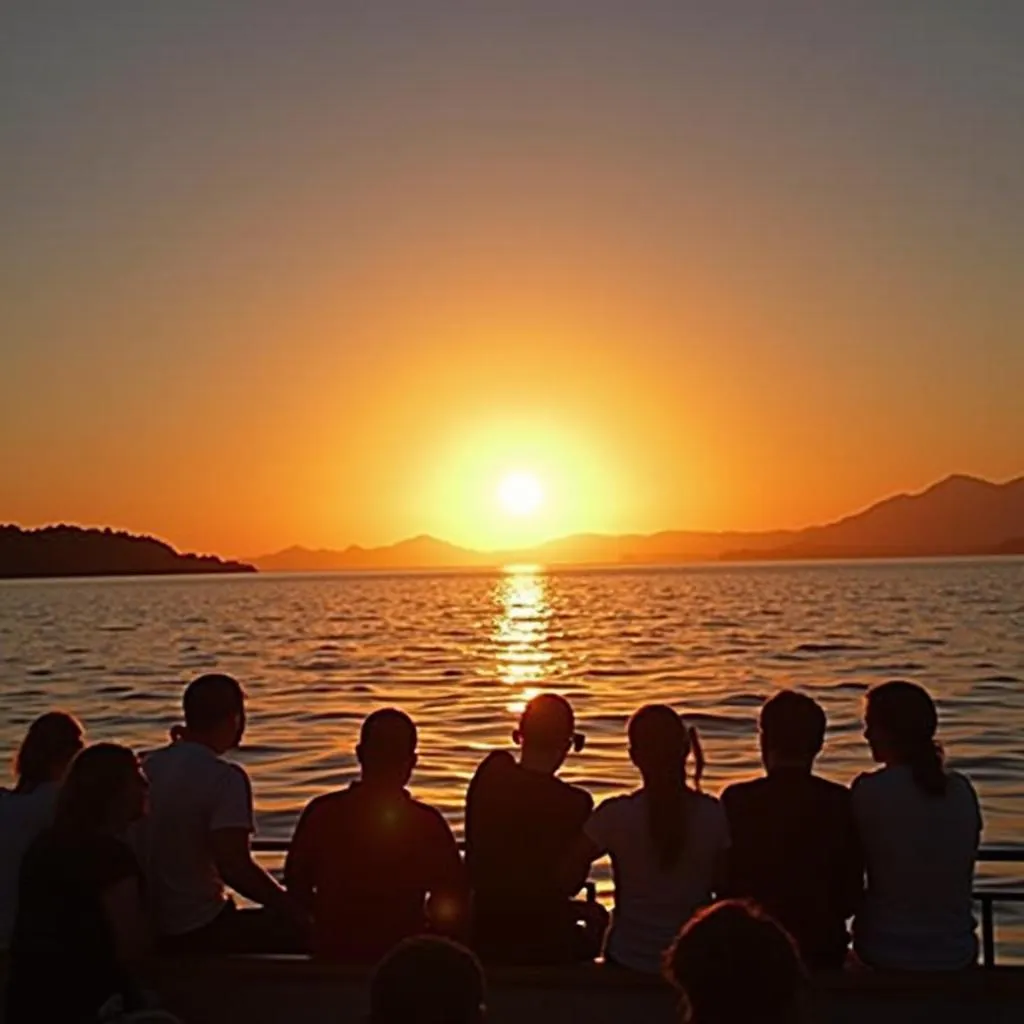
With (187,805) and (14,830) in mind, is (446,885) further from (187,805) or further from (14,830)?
(14,830)

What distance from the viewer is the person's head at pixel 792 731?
5.20 metres

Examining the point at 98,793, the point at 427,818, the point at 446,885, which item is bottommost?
the point at 446,885

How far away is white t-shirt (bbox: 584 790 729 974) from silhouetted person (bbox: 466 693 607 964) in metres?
0.24

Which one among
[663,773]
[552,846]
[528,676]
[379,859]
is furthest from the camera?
[528,676]

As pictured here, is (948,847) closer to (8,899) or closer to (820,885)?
(820,885)

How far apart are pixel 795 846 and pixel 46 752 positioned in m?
2.45

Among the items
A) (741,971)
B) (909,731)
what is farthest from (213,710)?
(741,971)

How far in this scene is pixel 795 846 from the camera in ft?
17.2

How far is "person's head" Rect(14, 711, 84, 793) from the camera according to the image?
18.0 ft

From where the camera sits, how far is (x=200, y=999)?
17.9ft

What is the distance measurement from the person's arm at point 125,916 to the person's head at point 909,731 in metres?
2.26

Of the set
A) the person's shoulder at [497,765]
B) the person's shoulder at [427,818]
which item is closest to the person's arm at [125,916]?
the person's shoulder at [427,818]

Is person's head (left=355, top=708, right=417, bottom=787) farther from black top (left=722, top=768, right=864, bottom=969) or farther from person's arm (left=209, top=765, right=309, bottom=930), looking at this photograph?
black top (left=722, top=768, right=864, bottom=969)

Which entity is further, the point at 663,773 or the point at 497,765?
the point at 497,765
